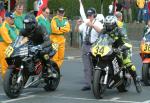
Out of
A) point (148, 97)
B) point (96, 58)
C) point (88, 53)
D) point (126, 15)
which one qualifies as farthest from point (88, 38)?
point (126, 15)

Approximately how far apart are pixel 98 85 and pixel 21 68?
161 cm

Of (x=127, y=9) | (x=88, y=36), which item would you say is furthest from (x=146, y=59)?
(x=127, y=9)

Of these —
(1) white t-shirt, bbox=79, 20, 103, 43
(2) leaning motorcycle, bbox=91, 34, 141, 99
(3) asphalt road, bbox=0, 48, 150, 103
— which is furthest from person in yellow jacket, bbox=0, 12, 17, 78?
(2) leaning motorcycle, bbox=91, 34, 141, 99

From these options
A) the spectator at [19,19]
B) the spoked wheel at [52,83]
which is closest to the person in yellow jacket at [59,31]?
the spectator at [19,19]

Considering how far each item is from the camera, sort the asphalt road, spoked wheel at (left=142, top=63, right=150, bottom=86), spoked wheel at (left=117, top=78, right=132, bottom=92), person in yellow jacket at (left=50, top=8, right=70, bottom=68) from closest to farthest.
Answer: the asphalt road, spoked wheel at (left=117, top=78, right=132, bottom=92), spoked wheel at (left=142, top=63, right=150, bottom=86), person in yellow jacket at (left=50, top=8, right=70, bottom=68)

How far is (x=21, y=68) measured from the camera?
11.9 metres

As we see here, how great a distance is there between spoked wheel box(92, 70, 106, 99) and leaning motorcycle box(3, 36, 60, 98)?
1.39m

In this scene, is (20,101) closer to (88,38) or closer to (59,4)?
(88,38)

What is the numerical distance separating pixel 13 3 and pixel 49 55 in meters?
15.1

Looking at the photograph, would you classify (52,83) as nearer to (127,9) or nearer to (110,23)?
(110,23)

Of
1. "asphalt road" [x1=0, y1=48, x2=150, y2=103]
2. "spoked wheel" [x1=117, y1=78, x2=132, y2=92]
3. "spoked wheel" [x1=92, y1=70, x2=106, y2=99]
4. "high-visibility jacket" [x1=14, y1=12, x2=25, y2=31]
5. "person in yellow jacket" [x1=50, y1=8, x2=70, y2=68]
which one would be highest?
"high-visibility jacket" [x1=14, y1=12, x2=25, y2=31]

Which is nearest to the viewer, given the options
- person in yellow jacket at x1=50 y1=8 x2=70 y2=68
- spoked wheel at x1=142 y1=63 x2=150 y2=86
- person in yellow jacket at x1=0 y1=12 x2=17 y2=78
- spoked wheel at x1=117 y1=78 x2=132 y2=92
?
spoked wheel at x1=117 y1=78 x2=132 y2=92

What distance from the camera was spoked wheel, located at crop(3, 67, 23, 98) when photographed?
455 inches

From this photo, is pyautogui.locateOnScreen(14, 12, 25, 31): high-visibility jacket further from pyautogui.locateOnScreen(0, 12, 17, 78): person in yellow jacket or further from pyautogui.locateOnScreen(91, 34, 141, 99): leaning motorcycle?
pyautogui.locateOnScreen(91, 34, 141, 99): leaning motorcycle
